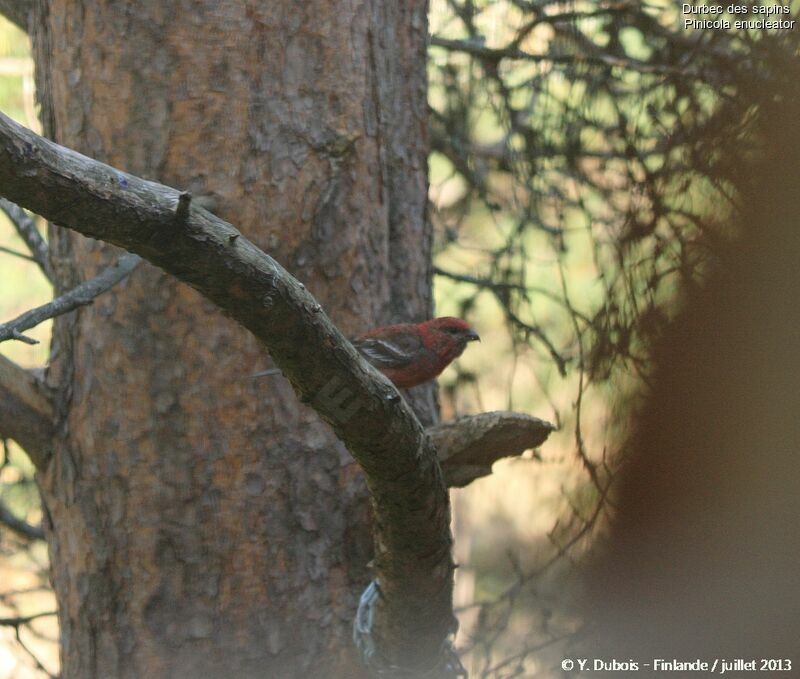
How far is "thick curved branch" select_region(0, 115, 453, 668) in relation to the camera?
1.25 m

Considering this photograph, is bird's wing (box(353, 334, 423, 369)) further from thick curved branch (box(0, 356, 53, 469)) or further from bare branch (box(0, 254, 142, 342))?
thick curved branch (box(0, 356, 53, 469))

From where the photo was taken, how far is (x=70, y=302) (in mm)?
1931

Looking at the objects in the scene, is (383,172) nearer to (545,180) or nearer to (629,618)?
(545,180)

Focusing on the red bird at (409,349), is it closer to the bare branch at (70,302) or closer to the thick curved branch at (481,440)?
the thick curved branch at (481,440)

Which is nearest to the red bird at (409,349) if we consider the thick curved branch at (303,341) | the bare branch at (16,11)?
the thick curved branch at (303,341)

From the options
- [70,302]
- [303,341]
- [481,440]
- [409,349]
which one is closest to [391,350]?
[409,349]

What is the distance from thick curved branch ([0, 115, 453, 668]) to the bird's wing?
634 mm

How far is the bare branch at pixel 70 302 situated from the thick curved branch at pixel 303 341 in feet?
1.59

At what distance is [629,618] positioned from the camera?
1.12 meters

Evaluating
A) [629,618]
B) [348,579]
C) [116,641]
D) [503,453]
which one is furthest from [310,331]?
[116,641]

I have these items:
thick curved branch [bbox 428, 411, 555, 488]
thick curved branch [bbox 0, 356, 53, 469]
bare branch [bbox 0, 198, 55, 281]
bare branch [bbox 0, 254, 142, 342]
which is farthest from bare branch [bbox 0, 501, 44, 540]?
thick curved branch [bbox 428, 411, 555, 488]

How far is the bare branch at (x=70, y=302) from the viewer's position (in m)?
1.71

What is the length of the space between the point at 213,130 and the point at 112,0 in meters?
0.45

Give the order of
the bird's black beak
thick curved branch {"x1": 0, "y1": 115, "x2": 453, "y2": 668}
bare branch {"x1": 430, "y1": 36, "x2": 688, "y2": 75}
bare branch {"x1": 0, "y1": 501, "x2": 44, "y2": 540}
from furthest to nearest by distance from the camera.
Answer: the bird's black beak < bare branch {"x1": 0, "y1": 501, "x2": 44, "y2": 540} < bare branch {"x1": 430, "y1": 36, "x2": 688, "y2": 75} < thick curved branch {"x1": 0, "y1": 115, "x2": 453, "y2": 668}
